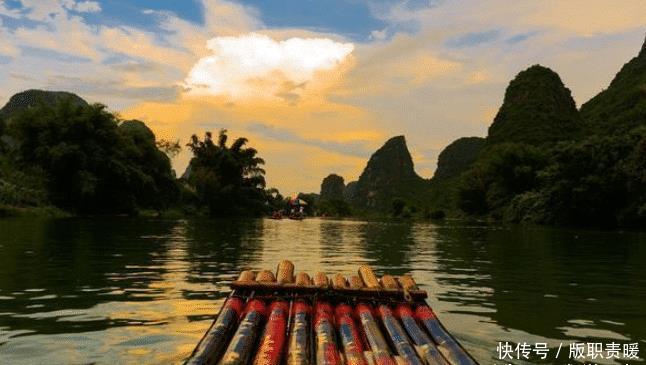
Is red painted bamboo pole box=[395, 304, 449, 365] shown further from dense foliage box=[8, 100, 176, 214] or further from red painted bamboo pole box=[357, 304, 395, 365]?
dense foliage box=[8, 100, 176, 214]

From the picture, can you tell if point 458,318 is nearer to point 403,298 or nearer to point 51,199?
point 403,298

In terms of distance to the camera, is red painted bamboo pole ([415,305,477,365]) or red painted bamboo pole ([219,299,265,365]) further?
red painted bamboo pole ([415,305,477,365])

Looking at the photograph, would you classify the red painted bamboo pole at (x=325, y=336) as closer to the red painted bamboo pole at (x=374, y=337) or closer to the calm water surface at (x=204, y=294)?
the red painted bamboo pole at (x=374, y=337)

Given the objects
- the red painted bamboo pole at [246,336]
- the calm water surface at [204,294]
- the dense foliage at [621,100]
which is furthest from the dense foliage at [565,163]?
the red painted bamboo pole at [246,336]

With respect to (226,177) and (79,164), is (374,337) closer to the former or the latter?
(79,164)

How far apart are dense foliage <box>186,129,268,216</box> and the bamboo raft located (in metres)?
78.0

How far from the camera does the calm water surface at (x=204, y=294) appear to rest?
7719 millimetres

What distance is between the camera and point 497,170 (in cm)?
8862

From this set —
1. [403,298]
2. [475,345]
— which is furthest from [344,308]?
[475,345]

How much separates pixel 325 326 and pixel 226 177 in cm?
8632

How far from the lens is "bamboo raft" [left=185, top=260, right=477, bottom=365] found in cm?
571

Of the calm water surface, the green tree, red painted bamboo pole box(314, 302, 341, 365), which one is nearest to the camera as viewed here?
red painted bamboo pole box(314, 302, 341, 365)

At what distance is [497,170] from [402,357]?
3418 inches

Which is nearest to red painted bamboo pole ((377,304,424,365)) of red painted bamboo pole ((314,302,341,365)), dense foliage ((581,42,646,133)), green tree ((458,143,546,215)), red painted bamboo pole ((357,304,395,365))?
red painted bamboo pole ((357,304,395,365))
